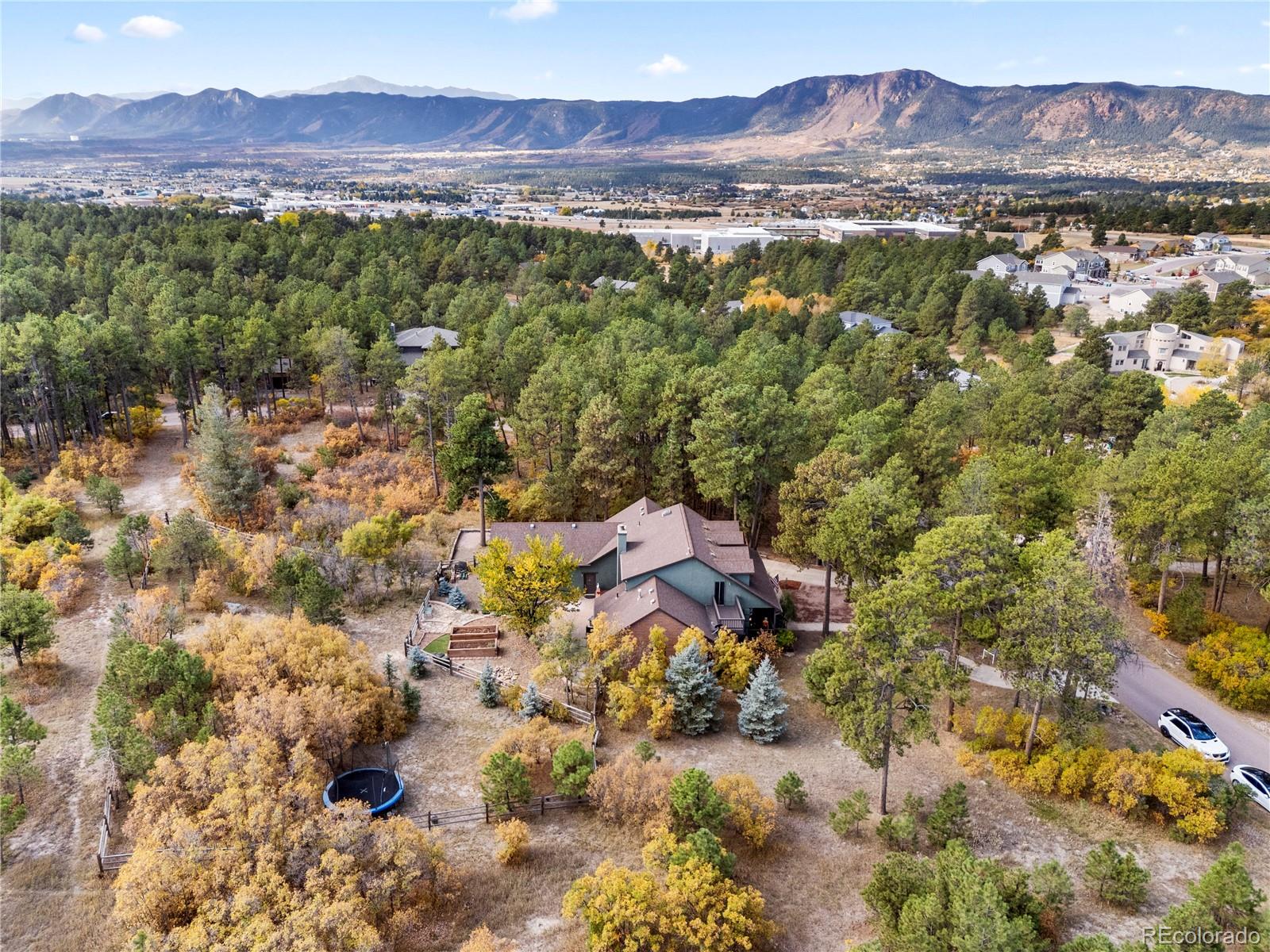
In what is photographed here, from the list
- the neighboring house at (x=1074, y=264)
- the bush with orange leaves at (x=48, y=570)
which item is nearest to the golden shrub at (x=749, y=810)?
the bush with orange leaves at (x=48, y=570)

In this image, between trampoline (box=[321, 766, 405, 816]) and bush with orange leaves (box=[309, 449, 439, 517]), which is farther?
bush with orange leaves (box=[309, 449, 439, 517])

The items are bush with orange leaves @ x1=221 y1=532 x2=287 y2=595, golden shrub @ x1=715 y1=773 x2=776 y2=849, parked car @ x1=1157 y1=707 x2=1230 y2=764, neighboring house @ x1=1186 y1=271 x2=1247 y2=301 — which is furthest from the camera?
neighboring house @ x1=1186 y1=271 x2=1247 y2=301

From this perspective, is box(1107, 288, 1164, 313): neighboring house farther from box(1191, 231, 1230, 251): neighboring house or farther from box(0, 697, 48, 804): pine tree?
box(0, 697, 48, 804): pine tree

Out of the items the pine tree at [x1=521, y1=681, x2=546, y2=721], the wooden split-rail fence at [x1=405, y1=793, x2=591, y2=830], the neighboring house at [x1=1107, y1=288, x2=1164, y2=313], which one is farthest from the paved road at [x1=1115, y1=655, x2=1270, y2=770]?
the neighboring house at [x1=1107, y1=288, x2=1164, y2=313]

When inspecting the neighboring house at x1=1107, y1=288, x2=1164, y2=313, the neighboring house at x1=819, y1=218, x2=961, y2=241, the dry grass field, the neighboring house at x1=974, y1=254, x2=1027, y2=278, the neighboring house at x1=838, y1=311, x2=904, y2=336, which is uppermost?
the neighboring house at x1=819, y1=218, x2=961, y2=241

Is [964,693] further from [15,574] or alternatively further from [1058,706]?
[15,574]
